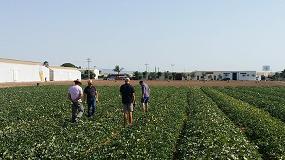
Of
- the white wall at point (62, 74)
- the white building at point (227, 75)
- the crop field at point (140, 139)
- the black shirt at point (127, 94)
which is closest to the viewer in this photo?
the crop field at point (140, 139)

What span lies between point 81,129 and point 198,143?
5.58 metres

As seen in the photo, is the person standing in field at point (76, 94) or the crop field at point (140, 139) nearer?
the crop field at point (140, 139)

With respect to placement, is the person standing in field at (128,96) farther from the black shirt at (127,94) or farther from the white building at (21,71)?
the white building at (21,71)

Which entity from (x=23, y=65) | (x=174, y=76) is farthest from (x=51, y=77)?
(x=174, y=76)

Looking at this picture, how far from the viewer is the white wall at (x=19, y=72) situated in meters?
87.5

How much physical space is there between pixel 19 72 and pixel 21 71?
1394mm

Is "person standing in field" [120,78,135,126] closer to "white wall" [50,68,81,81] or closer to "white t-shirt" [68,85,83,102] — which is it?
"white t-shirt" [68,85,83,102]

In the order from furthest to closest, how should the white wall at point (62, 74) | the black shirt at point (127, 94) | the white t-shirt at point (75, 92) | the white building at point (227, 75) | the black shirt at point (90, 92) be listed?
the white building at point (227, 75)
the white wall at point (62, 74)
the black shirt at point (90, 92)
the black shirt at point (127, 94)
the white t-shirt at point (75, 92)

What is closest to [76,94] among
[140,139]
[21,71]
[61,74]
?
[140,139]

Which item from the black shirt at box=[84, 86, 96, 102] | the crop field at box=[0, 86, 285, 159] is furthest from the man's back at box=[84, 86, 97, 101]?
the crop field at box=[0, 86, 285, 159]

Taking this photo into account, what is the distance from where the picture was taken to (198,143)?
15.9 m

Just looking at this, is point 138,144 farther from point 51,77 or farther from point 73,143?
point 51,77

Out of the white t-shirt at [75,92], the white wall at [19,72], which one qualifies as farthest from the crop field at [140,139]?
the white wall at [19,72]

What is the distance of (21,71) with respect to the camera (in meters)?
97.6
